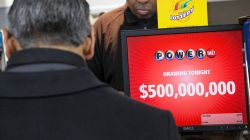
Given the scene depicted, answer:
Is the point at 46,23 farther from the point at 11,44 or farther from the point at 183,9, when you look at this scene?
the point at 183,9

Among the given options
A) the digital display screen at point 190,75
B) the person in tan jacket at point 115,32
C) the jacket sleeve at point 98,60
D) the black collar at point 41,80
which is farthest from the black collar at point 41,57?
the jacket sleeve at point 98,60

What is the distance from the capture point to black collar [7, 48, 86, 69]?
0.76 metres

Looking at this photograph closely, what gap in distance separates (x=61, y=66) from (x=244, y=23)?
0.82m

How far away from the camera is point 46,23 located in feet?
2.54

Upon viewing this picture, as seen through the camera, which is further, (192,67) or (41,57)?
(192,67)

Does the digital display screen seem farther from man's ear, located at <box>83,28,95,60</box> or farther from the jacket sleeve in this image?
man's ear, located at <box>83,28,95,60</box>

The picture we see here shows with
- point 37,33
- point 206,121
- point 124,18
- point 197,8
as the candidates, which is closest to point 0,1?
point 124,18

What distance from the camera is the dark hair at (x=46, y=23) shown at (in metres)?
0.78

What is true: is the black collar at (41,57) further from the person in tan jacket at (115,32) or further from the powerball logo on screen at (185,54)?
the person in tan jacket at (115,32)

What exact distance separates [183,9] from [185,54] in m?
0.15

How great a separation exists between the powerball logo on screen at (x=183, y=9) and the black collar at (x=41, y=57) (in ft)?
2.63

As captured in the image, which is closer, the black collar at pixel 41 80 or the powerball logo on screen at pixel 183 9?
the black collar at pixel 41 80

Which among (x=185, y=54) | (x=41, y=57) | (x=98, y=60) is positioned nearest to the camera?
(x=41, y=57)

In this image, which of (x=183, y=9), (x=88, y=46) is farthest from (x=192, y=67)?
(x=88, y=46)
